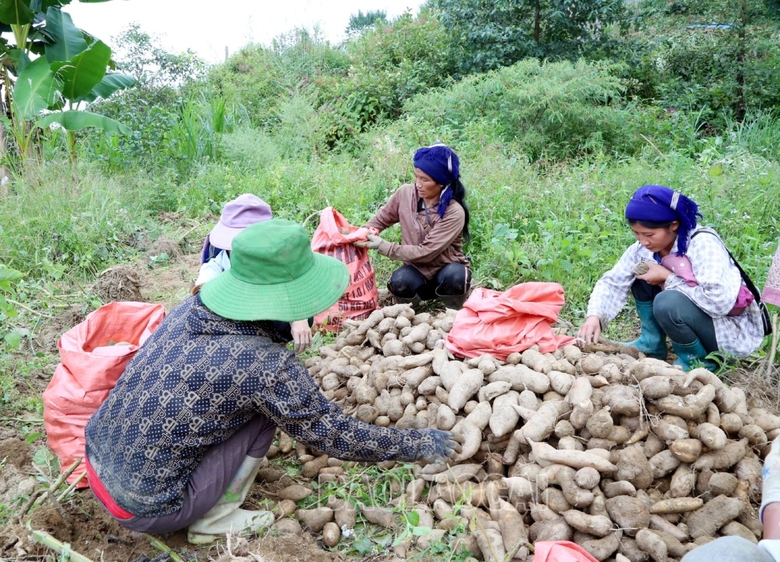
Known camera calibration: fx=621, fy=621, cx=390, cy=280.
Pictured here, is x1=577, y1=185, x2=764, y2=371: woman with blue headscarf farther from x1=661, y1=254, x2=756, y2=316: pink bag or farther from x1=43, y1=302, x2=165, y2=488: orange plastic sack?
x1=43, y1=302, x2=165, y2=488: orange plastic sack

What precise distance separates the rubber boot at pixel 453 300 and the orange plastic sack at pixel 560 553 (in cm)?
234

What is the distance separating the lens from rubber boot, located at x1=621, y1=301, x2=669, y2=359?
3289 millimetres

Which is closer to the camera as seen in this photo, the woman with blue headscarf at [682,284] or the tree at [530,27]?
the woman with blue headscarf at [682,284]

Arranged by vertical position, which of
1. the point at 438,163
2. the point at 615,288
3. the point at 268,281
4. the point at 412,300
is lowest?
the point at 412,300

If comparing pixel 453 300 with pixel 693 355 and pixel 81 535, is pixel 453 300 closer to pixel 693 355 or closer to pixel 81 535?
pixel 693 355

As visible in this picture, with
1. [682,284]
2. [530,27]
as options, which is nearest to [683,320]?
[682,284]

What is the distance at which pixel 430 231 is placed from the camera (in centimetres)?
399

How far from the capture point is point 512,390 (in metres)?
2.63

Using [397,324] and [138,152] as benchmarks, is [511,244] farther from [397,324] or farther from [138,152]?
[138,152]

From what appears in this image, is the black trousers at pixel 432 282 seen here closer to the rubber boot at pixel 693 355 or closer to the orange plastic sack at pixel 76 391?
the rubber boot at pixel 693 355

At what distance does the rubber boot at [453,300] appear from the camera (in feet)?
13.5

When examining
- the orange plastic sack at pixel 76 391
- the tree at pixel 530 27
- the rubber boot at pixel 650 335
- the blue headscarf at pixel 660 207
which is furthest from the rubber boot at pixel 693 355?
the tree at pixel 530 27

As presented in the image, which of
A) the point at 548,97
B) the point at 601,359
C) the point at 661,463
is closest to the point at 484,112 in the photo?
the point at 548,97

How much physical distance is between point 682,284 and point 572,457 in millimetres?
1263
